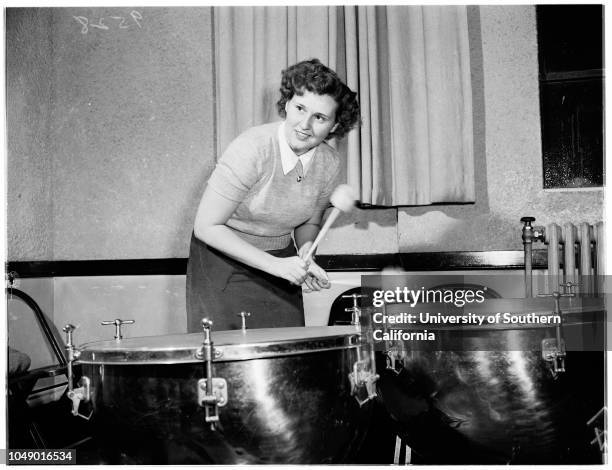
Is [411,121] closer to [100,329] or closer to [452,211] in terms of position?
[452,211]

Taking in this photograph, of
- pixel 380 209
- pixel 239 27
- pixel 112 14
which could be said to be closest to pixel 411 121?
pixel 380 209

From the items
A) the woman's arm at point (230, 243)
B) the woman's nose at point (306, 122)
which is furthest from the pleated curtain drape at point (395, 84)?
the woman's arm at point (230, 243)

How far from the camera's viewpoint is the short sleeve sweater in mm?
1348

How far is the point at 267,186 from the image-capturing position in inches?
55.0

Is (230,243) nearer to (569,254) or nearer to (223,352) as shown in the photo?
(223,352)

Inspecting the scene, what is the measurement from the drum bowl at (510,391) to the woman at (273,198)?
365 millimetres

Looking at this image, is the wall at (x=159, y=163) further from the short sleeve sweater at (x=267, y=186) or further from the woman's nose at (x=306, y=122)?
the woman's nose at (x=306, y=122)

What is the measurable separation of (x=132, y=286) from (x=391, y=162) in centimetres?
86

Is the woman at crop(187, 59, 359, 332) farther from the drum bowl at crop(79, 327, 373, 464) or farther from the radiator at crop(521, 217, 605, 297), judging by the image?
the radiator at crop(521, 217, 605, 297)

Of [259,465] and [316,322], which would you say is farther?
[316,322]

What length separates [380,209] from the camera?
1.91 meters

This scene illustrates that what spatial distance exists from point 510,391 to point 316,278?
485 millimetres

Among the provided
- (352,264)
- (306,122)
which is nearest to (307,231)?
(306,122)

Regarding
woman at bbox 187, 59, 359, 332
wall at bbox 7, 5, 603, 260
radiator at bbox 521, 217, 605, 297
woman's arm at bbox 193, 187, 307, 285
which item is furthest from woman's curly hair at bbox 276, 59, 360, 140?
radiator at bbox 521, 217, 605, 297
